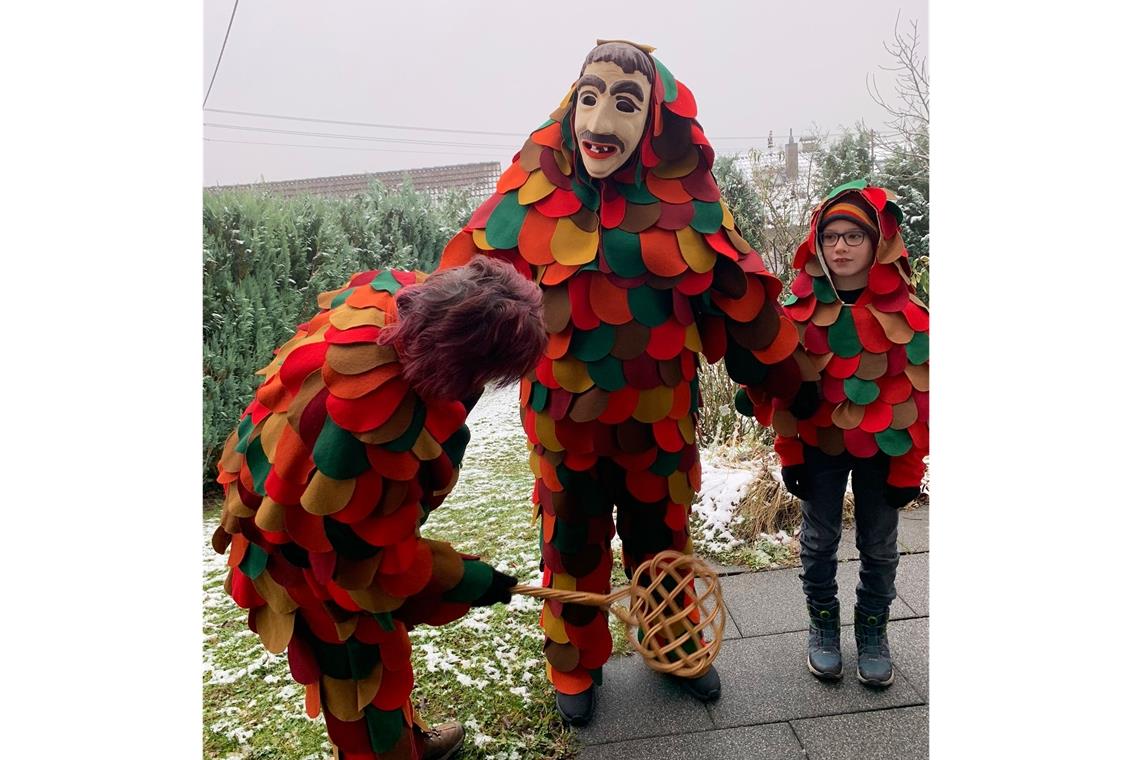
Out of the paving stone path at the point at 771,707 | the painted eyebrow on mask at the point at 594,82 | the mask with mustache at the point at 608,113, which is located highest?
the painted eyebrow on mask at the point at 594,82

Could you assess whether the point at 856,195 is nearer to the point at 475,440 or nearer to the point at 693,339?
the point at 693,339

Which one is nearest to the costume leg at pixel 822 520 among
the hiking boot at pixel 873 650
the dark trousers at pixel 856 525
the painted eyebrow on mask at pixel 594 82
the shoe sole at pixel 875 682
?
the dark trousers at pixel 856 525

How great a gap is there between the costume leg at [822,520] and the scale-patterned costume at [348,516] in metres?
0.94

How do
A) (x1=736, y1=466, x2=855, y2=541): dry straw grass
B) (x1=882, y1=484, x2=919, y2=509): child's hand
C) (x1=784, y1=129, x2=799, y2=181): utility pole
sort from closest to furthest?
1. (x1=882, y1=484, x2=919, y2=509): child's hand
2. (x1=736, y1=466, x2=855, y2=541): dry straw grass
3. (x1=784, y1=129, x2=799, y2=181): utility pole

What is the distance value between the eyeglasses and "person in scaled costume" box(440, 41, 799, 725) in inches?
8.1

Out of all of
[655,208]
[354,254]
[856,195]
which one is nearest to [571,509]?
[655,208]

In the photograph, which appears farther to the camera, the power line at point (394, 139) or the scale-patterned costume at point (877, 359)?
the power line at point (394, 139)

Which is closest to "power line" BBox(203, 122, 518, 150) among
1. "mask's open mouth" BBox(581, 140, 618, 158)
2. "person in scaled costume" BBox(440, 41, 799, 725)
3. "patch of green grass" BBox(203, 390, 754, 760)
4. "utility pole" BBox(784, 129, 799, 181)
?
"utility pole" BBox(784, 129, 799, 181)

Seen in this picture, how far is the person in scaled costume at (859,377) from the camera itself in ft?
5.41

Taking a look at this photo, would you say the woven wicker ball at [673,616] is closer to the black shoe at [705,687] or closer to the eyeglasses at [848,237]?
the black shoe at [705,687]

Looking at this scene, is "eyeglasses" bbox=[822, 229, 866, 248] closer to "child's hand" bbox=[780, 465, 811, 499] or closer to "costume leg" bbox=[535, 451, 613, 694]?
"child's hand" bbox=[780, 465, 811, 499]

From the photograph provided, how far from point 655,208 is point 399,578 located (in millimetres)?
879

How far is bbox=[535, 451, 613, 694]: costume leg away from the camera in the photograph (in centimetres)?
162

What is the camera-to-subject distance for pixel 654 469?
63.8 inches
